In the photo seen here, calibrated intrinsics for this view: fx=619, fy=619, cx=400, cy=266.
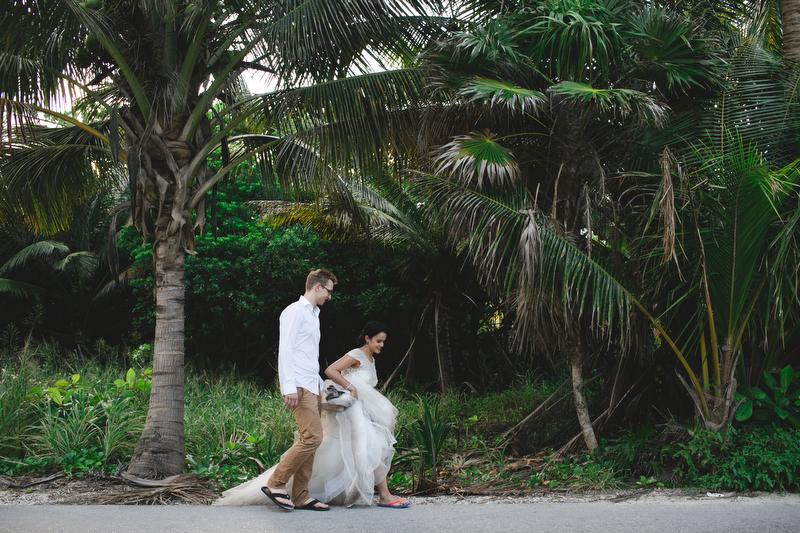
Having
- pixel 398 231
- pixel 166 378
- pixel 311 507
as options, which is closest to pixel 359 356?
pixel 311 507

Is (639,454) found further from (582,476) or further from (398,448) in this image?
(398,448)

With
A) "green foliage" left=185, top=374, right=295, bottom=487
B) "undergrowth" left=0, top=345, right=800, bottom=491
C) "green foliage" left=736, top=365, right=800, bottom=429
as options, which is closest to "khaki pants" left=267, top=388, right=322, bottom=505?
"undergrowth" left=0, top=345, right=800, bottom=491

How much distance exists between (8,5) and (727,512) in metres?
7.94

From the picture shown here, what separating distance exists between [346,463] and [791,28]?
24.1 feet

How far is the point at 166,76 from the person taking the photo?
6738 millimetres

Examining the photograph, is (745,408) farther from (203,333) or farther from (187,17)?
(203,333)

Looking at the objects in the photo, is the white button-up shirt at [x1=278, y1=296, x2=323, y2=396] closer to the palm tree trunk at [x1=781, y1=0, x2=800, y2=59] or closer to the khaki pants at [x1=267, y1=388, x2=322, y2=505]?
the khaki pants at [x1=267, y1=388, x2=322, y2=505]

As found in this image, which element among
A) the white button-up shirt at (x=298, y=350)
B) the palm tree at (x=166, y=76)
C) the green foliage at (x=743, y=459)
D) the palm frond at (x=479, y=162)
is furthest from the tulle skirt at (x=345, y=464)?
the green foliage at (x=743, y=459)

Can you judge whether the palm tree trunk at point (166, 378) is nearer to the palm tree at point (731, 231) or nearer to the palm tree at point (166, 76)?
the palm tree at point (166, 76)

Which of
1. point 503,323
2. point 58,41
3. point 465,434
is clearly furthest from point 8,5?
point 503,323

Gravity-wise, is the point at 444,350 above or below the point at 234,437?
above

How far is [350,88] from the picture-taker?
7.35 meters

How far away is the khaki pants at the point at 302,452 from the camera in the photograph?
4895mm

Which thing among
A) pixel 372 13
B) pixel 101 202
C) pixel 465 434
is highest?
pixel 372 13
